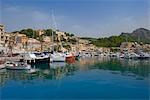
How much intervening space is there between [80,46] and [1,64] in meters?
61.3

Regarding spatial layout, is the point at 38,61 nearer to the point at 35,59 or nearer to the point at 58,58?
the point at 35,59

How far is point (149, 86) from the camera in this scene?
19.0 metres

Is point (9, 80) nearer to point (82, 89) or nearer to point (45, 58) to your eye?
point (82, 89)

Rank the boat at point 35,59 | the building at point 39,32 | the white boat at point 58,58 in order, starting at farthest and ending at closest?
the building at point 39,32 < the white boat at point 58,58 < the boat at point 35,59

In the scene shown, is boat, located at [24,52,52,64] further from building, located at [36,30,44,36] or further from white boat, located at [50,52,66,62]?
building, located at [36,30,44,36]

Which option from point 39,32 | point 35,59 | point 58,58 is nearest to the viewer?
point 35,59

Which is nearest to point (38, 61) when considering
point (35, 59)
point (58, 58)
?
point (35, 59)

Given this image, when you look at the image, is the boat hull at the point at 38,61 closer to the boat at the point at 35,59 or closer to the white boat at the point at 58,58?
the boat at the point at 35,59

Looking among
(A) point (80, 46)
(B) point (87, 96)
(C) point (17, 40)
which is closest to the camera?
(B) point (87, 96)

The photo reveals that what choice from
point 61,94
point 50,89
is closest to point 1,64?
point 50,89

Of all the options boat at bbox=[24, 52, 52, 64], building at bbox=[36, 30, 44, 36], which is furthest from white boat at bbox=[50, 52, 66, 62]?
building at bbox=[36, 30, 44, 36]

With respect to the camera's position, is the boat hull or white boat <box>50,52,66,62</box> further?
white boat <box>50,52,66,62</box>

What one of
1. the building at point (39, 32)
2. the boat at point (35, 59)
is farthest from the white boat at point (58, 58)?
the building at point (39, 32)

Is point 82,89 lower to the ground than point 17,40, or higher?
lower
